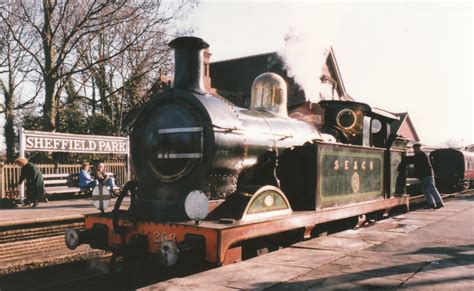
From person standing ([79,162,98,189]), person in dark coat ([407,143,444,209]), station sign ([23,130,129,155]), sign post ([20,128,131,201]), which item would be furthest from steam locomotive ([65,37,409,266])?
person standing ([79,162,98,189])

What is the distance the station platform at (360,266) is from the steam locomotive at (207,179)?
0.37 metres

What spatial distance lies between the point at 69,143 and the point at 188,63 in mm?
7649

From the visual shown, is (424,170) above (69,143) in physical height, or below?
below

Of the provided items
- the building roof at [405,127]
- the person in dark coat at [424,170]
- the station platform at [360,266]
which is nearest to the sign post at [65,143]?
the station platform at [360,266]

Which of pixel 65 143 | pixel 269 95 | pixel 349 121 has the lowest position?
pixel 65 143

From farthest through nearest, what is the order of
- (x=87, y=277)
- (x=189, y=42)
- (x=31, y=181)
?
(x=31, y=181) < (x=87, y=277) < (x=189, y=42)

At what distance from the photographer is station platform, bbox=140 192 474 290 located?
3.60m

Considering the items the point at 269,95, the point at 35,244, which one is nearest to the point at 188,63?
the point at 269,95

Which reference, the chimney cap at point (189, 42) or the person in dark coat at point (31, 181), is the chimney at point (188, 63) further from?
the person in dark coat at point (31, 181)

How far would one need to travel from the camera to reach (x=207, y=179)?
4.91 meters

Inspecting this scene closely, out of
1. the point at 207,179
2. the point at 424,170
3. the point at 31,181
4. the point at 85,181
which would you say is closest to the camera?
the point at 207,179

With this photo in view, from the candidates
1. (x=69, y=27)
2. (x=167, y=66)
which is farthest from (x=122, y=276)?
(x=167, y=66)

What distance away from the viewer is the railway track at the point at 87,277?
5.43m

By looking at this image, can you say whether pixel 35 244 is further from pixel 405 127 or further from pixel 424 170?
pixel 405 127
